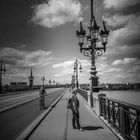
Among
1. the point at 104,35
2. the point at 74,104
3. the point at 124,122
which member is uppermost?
the point at 104,35

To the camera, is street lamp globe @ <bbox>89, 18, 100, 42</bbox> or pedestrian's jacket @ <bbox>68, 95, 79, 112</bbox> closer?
pedestrian's jacket @ <bbox>68, 95, 79, 112</bbox>

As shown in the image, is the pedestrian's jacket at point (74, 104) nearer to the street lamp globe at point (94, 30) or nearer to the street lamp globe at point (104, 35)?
the street lamp globe at point (94, 30)

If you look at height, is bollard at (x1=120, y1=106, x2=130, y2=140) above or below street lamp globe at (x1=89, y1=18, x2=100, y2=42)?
below

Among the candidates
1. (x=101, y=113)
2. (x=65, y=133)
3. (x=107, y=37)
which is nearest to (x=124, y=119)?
(x=65, y=133)

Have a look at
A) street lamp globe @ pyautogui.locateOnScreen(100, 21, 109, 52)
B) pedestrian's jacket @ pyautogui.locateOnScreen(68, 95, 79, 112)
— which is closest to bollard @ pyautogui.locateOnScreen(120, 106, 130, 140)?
pedestrian's jacket @ pyautogui.locateOnScreen(68, 95, 79, 112)

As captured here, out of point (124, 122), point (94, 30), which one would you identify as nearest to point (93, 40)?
point (94, 30)

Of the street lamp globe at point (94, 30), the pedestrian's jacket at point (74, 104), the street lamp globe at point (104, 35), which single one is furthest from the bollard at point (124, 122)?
the street lamp globe at point (104, 35)

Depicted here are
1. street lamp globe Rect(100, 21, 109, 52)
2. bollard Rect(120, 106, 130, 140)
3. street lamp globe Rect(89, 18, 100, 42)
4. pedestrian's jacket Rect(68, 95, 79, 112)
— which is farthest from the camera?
street lamp globe Rect(100, 21, 109, 52)

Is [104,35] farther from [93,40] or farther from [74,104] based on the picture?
[74,104]

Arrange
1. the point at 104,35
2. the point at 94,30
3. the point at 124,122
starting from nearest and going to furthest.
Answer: the point at 124,122, the point at 94,30, the point at 104,35

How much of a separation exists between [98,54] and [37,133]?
22.8 feet

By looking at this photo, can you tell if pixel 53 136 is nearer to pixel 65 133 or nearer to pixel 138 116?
pixel 65 133

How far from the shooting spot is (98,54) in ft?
36.5

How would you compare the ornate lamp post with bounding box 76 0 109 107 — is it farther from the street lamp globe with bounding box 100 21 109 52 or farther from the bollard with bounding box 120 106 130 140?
the bollard with bounding box 120 106 130 140
